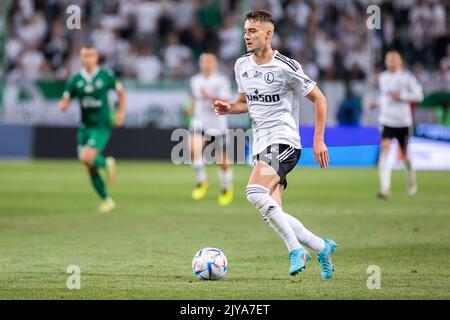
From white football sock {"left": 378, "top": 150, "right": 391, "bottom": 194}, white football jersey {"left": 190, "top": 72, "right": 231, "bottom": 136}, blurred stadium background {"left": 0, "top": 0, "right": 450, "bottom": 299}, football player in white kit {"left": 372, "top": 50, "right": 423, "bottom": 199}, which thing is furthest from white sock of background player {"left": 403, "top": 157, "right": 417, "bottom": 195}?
white football jersey {"left": 190, "top": 72, "right": 231, "bottom": 136}

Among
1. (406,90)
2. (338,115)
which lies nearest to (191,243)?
(406,90)

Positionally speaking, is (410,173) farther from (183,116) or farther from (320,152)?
(320,152)

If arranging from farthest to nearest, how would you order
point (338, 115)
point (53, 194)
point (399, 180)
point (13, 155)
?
point (13, 155) < point (338, 115) < point (399, 180) < point (53, 194)

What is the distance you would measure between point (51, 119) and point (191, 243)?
607 inches

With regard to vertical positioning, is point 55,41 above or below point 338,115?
above

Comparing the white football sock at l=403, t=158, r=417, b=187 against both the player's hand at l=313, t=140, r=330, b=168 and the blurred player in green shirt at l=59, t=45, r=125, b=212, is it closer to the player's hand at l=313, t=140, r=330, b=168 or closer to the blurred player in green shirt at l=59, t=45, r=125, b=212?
the blurred player in green shirt at l=59, t=45, r=125, b=212

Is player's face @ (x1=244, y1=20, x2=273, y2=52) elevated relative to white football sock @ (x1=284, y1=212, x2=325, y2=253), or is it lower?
elevated

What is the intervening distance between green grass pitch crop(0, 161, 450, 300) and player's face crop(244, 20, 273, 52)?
6.81 ft

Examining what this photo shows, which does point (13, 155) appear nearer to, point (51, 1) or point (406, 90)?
point (51, 1)

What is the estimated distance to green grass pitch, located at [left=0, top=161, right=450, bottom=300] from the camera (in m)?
7.83

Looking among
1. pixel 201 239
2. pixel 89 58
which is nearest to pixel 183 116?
pixel 89 58

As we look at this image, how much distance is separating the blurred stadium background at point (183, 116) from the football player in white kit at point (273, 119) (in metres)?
2.92

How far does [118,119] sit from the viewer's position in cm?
1539

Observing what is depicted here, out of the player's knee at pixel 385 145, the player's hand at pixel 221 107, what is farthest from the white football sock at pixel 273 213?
the player's knee at pixel 385 145
